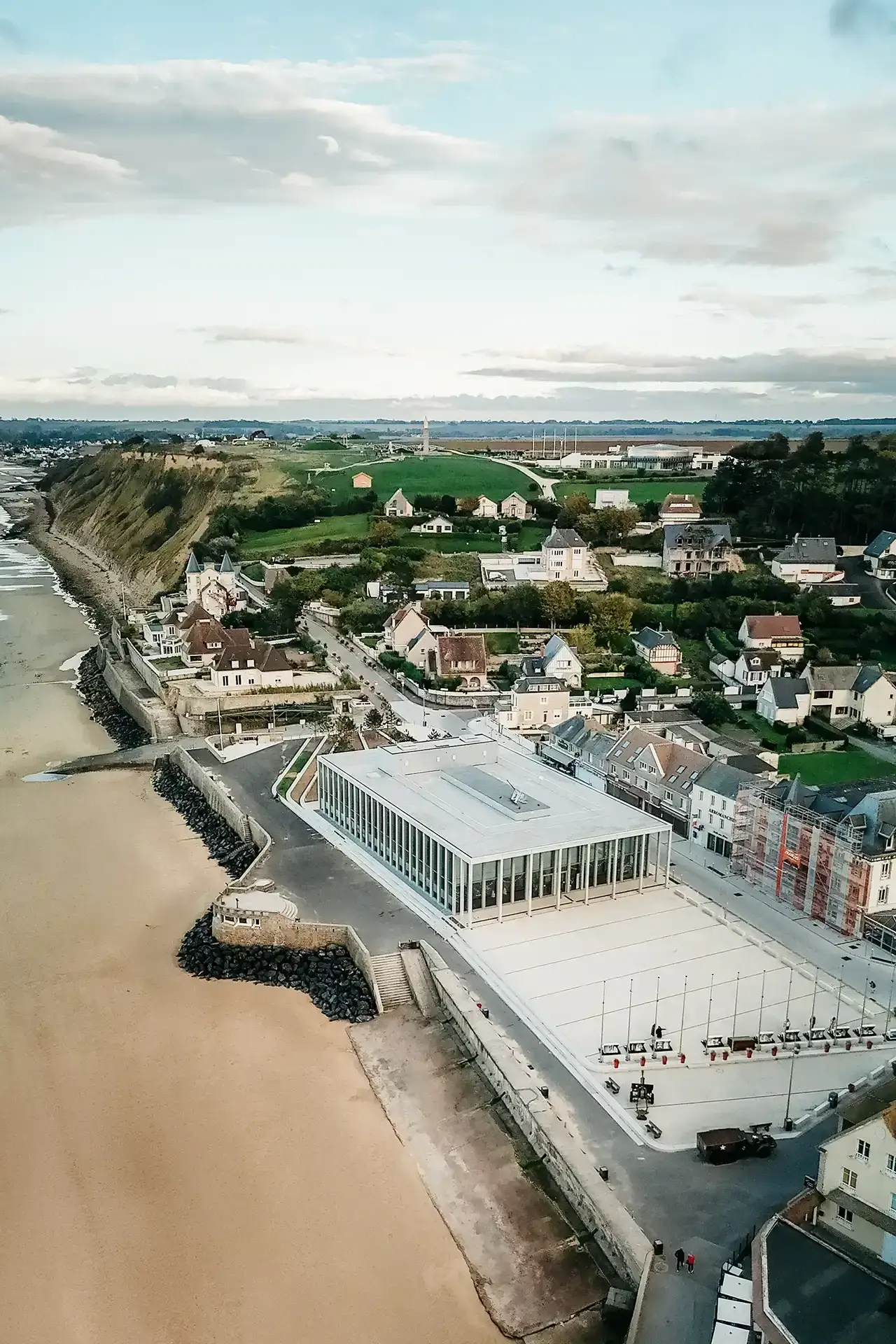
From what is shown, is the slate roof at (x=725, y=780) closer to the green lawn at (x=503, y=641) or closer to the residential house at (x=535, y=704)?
the residential house at (x=535, y=704)

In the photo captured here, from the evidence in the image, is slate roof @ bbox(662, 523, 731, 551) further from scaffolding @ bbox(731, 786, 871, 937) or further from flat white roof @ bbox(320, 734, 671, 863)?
scaffolding @ bbox(731, 786, 871, 937)

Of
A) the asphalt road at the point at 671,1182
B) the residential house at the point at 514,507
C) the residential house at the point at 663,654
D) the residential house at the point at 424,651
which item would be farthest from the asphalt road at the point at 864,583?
the asphalt road at the point at 671,1182

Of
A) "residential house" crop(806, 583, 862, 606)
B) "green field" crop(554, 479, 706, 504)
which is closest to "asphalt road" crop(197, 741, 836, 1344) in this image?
"residential house" crop(806, 583, 862, 606)

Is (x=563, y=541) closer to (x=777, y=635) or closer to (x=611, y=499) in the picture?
(x=777, y=635)

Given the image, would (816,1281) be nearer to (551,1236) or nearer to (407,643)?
(551,1236)

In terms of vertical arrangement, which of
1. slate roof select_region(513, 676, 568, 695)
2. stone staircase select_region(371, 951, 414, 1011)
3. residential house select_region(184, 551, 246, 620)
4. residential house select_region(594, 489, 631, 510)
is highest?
residential house select_region(594, 489, 631, 510)

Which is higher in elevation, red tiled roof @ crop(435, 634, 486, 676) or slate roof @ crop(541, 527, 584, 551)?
slate roof @ crop(541, 527, 584, 551)
